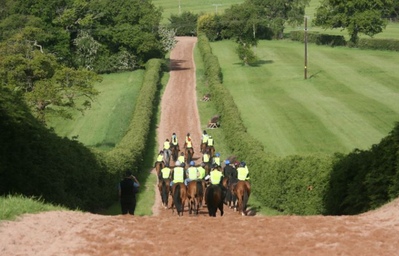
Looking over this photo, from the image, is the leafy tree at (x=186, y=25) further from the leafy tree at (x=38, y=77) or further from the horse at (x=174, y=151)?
the horse at (x=174, y=151)

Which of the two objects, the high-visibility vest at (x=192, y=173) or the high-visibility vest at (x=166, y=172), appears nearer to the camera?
the high-visibility vest at (x=192, y=173)

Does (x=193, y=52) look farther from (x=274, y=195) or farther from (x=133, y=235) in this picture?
(x=133, y=235)

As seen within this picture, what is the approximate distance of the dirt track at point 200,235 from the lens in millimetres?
13484

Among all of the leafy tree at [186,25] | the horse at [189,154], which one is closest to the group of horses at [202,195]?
the horse at [189,154]

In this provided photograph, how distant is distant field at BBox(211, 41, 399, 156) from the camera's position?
155 ft

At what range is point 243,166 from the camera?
25.3 meters

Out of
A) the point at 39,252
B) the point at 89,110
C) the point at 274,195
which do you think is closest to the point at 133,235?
the point at 39,252

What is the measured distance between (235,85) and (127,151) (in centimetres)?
3577

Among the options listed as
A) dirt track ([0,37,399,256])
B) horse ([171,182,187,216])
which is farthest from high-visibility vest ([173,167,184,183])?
dirt track ([0,37,399,256])

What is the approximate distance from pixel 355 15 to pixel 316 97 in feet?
124

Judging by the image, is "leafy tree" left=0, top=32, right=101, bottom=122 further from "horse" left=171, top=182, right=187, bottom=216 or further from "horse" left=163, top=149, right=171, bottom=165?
"horse" left=171, top=182, right=187, bottom=216

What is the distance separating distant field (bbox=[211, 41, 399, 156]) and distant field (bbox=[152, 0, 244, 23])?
150ft

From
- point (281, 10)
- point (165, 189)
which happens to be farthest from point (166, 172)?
point (281, 10)

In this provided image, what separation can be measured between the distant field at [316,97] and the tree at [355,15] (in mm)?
3755
